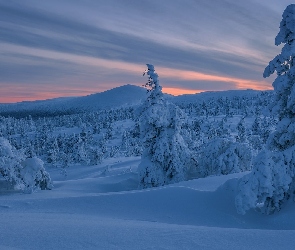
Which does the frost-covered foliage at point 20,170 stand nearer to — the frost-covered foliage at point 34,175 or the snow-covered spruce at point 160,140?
the frost-covered foliage at point 34,175

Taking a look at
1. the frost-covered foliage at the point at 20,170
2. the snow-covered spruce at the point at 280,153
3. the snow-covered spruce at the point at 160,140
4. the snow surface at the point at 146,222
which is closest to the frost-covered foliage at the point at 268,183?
the snow-covered spruce at the point at 280,153

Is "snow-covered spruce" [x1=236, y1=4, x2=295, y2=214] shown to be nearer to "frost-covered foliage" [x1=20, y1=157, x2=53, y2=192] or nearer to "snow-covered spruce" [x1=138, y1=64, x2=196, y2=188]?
"snow-covered spruce" [x1=138, y1=64, x2=196, y2=188]

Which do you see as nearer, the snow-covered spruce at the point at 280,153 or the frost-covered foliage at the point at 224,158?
the snow-covered spruce at the point at 280,153

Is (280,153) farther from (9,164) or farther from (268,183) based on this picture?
(9,164)

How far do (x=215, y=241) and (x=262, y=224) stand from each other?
5.13 meters

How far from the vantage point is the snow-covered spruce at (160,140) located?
23.7 m

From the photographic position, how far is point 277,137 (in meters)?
11.6

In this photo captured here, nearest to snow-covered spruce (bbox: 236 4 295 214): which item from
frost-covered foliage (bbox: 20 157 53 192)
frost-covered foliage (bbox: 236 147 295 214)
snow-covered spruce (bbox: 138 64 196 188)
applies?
frost-covered foliage (bbox: 236 147 295 214)

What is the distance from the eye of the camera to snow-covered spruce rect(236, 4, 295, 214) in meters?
9.82

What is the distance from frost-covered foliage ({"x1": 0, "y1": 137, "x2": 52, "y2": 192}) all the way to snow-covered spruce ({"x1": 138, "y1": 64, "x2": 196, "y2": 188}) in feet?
25.9

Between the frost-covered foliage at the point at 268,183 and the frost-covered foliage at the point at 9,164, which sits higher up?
the frost-covered foliage at the point at 268,183

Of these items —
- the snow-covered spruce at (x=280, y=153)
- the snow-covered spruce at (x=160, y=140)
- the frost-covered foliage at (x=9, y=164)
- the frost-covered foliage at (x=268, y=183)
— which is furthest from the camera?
the snow-covered spruce at (x=160, y=140)

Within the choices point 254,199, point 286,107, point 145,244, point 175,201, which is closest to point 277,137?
point 286,107

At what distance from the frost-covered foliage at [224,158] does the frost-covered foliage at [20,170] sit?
13.5 meters
